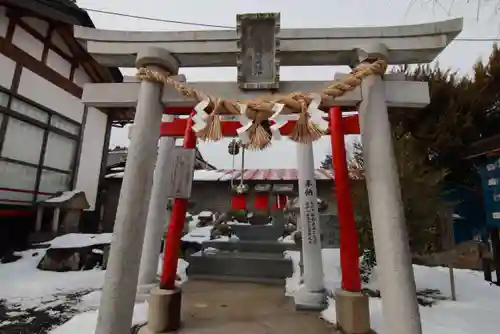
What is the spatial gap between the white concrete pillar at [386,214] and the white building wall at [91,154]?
33.7 feet

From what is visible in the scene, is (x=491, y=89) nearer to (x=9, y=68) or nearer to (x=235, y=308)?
(x=235, y=308)

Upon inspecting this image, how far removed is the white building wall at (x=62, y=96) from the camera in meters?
7.84

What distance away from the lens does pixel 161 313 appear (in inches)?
137

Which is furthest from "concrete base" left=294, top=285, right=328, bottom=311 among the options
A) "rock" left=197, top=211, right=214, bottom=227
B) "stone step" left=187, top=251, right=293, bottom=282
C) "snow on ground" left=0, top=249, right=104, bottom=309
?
"rock" left=197, top=211, right=214, bottom=227

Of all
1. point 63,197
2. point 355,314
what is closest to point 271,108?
point 355,314

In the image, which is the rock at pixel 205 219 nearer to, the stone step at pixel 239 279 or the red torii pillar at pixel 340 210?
the stone step at pixel 239 279

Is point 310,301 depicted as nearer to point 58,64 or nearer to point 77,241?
point 77,241

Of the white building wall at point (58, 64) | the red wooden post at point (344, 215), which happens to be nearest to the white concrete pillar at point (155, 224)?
the red wooden post at point (344, 215)

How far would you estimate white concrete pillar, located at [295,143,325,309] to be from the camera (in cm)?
472

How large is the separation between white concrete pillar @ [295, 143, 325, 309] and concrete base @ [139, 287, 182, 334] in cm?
211

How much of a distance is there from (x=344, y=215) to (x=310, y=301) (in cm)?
206

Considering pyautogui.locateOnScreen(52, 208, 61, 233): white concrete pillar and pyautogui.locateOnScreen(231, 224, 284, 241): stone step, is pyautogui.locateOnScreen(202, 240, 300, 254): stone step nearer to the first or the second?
pyautogui.locateOnScreen(231, 224, 284, 241): stone step

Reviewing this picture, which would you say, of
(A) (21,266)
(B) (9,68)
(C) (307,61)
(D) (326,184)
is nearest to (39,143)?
(B) (9,68)

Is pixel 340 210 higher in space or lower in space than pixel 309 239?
higher
